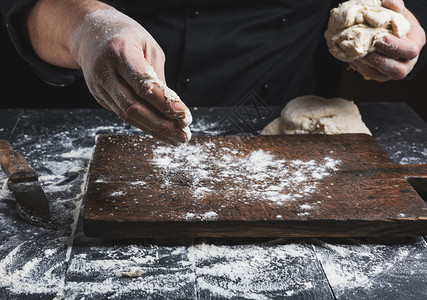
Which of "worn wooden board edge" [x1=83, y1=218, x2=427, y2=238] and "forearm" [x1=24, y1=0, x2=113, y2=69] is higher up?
"forearm" [x1=24, y1=0, x2=113, y2=69]

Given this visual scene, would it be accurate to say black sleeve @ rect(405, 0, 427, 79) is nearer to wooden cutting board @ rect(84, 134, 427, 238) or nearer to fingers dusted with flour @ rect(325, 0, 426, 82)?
fingers dusted with flour @ rect(325, 0, 426, 82)

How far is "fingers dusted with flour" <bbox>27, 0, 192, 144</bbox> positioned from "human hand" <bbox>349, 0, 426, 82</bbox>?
2.34 ft

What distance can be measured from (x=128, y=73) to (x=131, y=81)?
0.8 inches

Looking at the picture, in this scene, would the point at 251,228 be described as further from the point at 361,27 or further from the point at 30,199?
the point at 361,27

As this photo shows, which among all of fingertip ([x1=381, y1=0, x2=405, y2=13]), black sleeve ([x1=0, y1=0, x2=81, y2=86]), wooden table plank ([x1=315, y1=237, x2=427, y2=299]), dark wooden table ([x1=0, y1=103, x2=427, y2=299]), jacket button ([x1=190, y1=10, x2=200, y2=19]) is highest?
fingertip ([x1=381, y1=0, x2=405, y2=13])

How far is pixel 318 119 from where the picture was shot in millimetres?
1652

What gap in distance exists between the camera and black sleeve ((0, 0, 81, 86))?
1581 millimetres

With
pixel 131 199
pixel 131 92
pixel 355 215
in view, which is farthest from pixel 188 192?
pixel 355 215

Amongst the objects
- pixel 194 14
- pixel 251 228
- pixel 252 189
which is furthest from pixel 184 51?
pixel 251 228

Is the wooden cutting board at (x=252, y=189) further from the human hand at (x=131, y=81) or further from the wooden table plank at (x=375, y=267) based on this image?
the human hand at (x=131, y=81)

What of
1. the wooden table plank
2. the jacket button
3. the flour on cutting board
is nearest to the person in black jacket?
the jacket button

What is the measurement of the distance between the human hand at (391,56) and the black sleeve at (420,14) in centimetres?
15

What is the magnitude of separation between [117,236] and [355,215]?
0.58 m

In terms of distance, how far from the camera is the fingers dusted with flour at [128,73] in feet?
3.69
